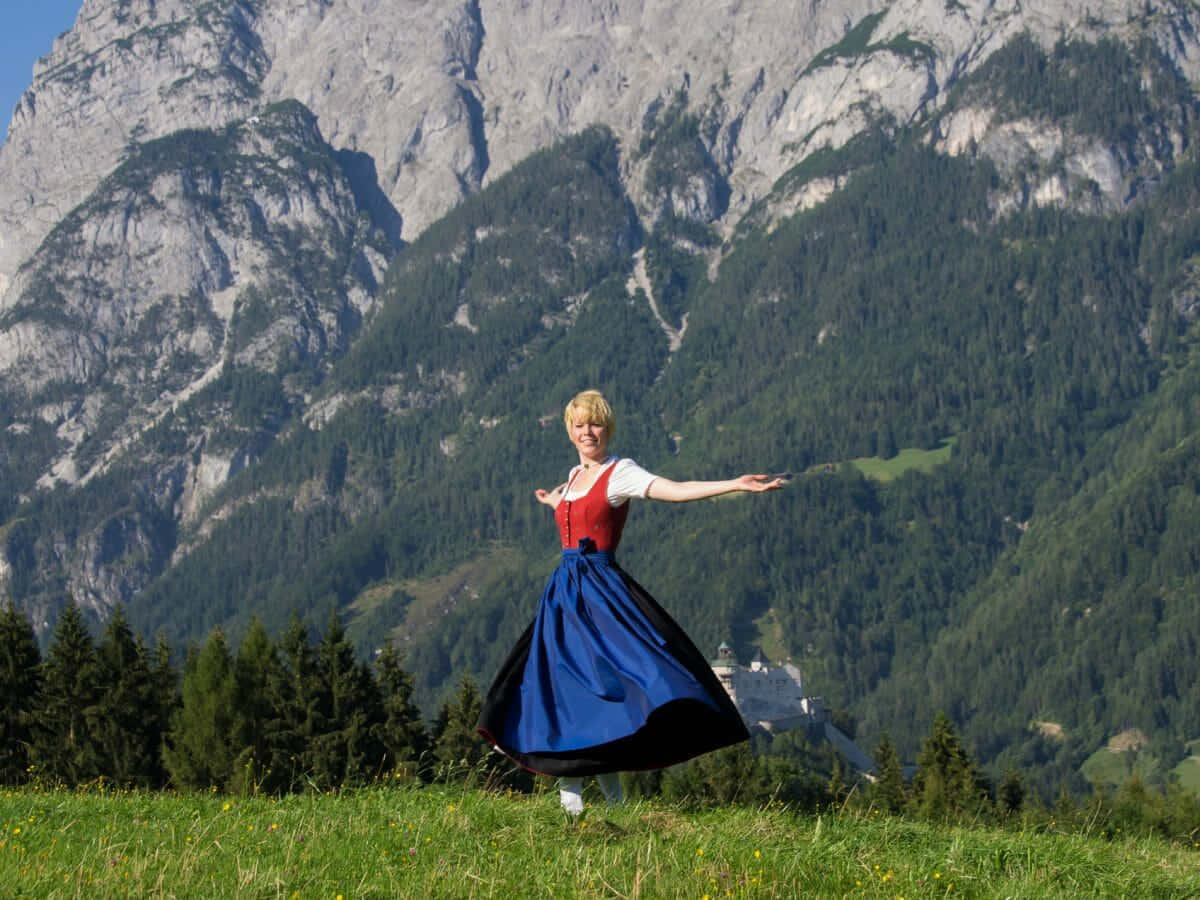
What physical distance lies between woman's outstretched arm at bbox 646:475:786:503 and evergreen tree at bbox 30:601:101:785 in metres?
35.7

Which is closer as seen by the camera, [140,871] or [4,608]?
[140,871]

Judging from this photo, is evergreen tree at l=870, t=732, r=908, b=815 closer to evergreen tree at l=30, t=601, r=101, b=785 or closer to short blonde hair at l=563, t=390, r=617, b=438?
evergreen tree at l=30, t=601, r=101, b=785

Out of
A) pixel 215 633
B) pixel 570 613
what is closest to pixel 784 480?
pixel 570 613

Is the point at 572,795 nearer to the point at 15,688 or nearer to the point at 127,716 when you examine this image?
the point at 15,688

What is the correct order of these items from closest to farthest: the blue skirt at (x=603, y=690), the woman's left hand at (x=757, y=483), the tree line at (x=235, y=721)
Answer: the woman's left hand at (x=757, y=483)
the blue skirt at (x=603, y=690)
the tree line at (x=235, y=721)

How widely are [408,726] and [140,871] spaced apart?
1639 inches

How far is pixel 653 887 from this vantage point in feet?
38.8

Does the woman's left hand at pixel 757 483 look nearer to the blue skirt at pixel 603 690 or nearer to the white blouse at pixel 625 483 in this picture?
the white blouse at pixel 625 483

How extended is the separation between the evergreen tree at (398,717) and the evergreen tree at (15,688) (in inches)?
419

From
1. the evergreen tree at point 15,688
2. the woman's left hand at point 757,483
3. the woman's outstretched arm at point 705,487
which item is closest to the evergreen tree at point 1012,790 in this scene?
the evergreen tree at point 15,688

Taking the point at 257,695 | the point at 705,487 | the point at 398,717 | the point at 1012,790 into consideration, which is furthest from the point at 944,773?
the point at 705,487

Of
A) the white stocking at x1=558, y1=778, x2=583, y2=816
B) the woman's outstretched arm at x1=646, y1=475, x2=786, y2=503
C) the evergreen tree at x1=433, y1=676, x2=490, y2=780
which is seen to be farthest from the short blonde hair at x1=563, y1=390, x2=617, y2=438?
the evergreen tree at x1=433, y1=676, x2=490, y2=780

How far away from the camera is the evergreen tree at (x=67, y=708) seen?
4750cm

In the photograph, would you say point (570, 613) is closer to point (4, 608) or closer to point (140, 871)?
point (140, 871)
